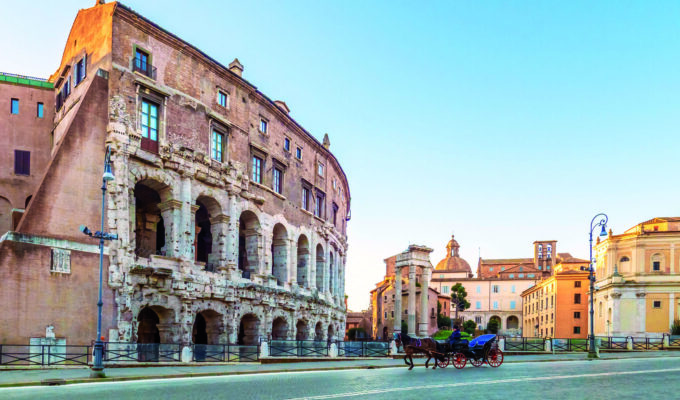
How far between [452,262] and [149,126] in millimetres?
107114

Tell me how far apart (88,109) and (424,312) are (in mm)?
35995

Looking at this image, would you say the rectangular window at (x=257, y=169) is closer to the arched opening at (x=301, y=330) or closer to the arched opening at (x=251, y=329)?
the arched opening at (x=251, y=329)

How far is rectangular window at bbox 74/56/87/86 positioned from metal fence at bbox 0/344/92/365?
13.3 metres

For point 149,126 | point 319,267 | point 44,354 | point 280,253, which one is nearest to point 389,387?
point 44,354

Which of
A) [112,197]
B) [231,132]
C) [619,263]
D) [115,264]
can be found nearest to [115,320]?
[115,264]

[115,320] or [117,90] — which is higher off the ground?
[117,90]

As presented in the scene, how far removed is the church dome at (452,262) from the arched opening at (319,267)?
83480 millimetres

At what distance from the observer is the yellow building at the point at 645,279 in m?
63.2

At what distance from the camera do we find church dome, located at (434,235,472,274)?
12628 cm

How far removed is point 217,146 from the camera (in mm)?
32719

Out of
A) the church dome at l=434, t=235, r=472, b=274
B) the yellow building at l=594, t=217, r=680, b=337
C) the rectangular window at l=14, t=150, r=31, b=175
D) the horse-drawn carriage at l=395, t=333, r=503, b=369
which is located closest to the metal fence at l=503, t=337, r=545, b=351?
the horse-drawn carriage at l=395, t=333, r=503, b=369

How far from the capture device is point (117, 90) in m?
26.8

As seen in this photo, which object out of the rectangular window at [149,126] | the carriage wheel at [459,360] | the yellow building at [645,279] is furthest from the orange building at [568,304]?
the rectangular window at [149,126]

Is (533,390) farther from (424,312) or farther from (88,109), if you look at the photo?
(424,312)
